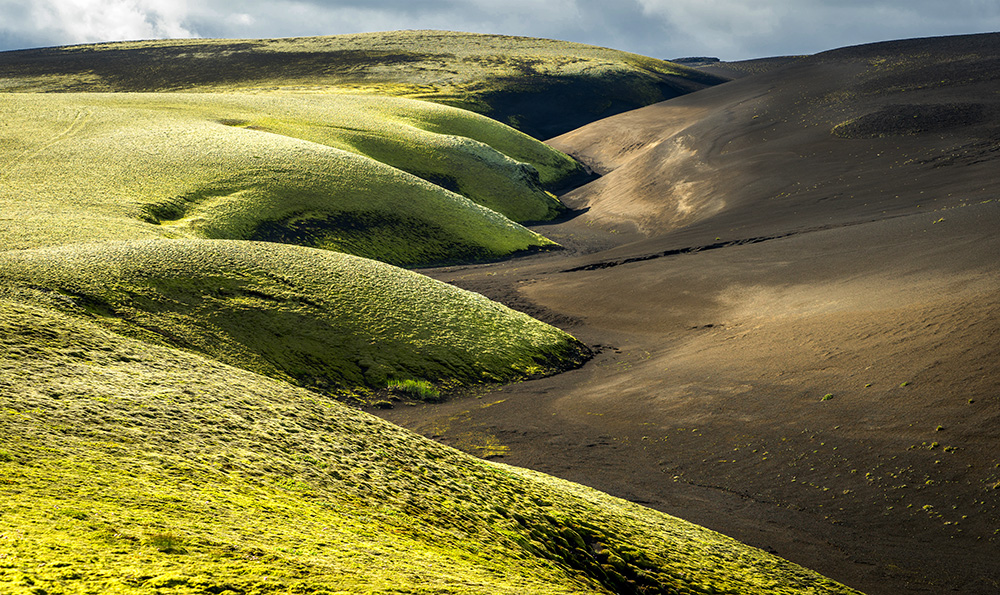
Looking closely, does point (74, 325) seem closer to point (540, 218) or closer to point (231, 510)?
point (231, 510)

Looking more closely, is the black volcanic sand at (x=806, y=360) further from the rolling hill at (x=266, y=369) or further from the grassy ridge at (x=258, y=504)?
the grassy ridge at (x=258, y=504)

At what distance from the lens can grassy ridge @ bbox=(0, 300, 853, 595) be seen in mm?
5152

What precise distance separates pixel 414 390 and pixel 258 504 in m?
12.0

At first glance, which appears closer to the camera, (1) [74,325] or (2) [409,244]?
(1) [74,325]

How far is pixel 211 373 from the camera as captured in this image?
10664 mm

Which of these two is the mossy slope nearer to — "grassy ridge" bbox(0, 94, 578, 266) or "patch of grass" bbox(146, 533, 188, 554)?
"grassy ridge" bbox(0, 94, 578, 266)

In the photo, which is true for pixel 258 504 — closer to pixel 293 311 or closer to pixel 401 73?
pixel 293 311

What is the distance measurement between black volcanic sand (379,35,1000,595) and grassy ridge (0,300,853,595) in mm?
2507

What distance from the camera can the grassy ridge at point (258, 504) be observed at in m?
5.15

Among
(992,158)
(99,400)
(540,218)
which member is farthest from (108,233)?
(992,158)

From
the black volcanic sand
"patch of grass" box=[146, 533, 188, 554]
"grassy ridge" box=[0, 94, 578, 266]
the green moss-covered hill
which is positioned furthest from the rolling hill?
the green moss-covered hill

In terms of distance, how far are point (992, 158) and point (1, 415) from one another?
42815 mm

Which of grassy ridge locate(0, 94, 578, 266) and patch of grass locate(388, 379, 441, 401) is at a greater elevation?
grassy ridge locate(0, 94, 578, 266)

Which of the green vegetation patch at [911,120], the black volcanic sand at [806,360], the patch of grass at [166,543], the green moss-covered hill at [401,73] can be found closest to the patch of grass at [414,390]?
the black volcanic sand at [806,360]
